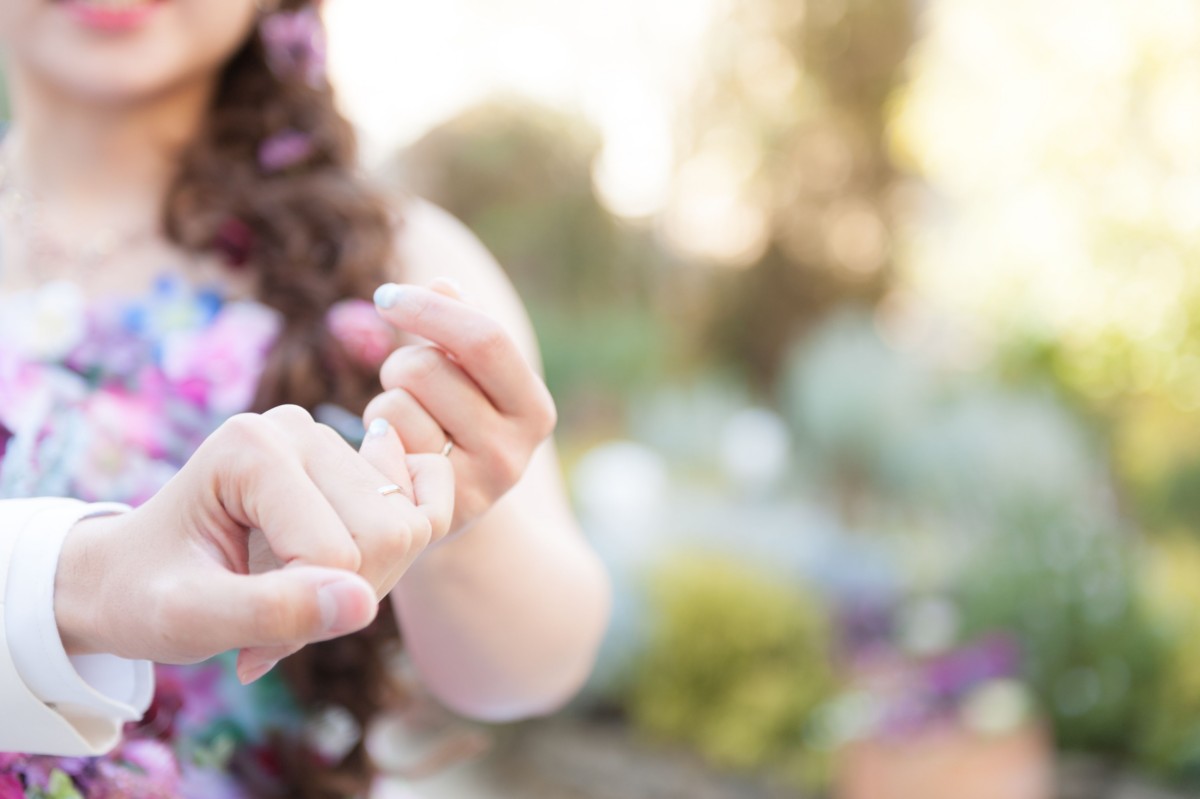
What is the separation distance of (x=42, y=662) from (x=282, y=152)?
0.92m

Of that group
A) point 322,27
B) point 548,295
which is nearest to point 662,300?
point 548,295

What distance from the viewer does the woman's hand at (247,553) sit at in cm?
60

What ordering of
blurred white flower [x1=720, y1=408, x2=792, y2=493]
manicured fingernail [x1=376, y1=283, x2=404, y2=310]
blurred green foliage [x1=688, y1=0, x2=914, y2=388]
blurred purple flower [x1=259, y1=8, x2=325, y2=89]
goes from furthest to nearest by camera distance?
blurred green foliage [x1=688, y1=0, x2=914, y2=388] → blurred white flower [x1=720, y1=408, x2=792, y2=493] → blurred purple flower [x1=259, y1=8, x2=325, y2=89] → manicured fingernail [x1=376, y1=283, x2=404, y2=310]

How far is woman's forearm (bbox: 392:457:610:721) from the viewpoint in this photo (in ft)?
3.69

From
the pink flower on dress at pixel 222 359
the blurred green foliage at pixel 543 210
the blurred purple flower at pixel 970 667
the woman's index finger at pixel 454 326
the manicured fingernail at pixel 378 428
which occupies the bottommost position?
the blurred green foliage at pixel 543 210

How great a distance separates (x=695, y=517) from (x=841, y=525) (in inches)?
32.5

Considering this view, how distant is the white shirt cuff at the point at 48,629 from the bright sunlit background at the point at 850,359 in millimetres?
1055

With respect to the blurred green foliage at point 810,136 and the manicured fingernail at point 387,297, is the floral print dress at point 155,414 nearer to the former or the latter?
the manicured fingernail at point 387,297

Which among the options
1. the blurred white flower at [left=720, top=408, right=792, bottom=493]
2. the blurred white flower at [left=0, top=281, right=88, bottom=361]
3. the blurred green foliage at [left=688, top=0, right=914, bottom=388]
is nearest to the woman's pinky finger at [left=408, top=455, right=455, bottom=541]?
the blurred white flower at [left=0, top=281, right=88, bottom=361]

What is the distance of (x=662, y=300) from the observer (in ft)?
33.3

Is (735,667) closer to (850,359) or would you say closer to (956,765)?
(956,765)

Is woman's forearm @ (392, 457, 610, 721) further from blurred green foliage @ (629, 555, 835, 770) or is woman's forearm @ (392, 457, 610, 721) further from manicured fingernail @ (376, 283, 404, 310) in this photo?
blurred green foliage @ (629, 555, 835, 770)

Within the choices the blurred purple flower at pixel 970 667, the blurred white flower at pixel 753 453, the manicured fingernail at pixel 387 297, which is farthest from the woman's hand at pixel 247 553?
the blurred white flower at pixel 753 453

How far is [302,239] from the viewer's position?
4.50ft
